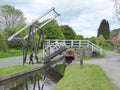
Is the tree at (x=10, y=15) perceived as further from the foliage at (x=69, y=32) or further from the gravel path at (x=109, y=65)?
the gravel path at (x=109, y=65)

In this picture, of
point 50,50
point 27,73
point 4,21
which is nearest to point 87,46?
point 50,50

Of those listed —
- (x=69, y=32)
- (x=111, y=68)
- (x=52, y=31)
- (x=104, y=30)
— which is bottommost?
Answer: (x=111, y=68)

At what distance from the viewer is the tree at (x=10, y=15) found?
85.4 m

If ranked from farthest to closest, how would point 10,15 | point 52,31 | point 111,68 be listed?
point 52,31, point 10,15, point 111,68

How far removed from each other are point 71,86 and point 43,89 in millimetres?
4311

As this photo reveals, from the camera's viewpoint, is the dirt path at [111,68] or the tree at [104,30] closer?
the dirt path at [111,68]

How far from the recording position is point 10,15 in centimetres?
8656

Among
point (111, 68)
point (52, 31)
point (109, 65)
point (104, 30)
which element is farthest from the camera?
point (104, 30)

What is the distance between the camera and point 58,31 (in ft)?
307

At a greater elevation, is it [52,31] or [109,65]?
[52,31]

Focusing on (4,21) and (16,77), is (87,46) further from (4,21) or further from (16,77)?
(4,21)

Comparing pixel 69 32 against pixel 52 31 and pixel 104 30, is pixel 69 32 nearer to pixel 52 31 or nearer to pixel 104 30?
pixel 104 30

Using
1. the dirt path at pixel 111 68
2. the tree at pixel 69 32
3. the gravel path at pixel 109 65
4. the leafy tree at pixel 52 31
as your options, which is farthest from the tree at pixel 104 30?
the dirt path at pixel 111 68

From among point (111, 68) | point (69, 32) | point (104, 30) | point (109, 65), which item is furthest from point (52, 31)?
point (111, 68)
